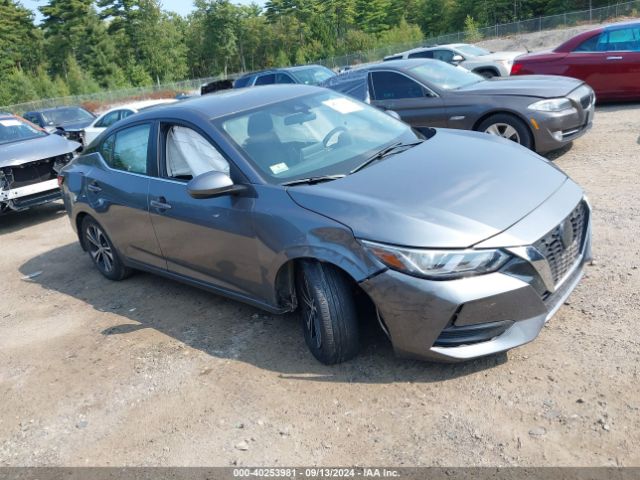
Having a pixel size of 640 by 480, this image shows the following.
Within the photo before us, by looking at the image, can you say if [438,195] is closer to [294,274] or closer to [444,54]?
[294,274]

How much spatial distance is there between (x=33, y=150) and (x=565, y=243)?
8.24m

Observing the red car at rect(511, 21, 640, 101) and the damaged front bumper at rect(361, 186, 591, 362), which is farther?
the red car at rect(511, 21, 640, 101)

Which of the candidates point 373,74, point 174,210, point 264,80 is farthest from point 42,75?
point 174,210

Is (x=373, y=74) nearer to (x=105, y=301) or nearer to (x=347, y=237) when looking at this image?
(x=105, y=301)

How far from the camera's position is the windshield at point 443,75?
8430 mm

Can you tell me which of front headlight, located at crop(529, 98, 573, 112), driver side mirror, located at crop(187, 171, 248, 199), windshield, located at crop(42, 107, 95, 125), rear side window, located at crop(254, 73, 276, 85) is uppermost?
driver side mirror, located at crop(187, 171, 248, 199)

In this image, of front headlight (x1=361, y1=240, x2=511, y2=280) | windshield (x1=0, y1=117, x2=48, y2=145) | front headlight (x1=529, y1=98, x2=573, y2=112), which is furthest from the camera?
windshield (x1=0, y1=117, x2=48, y2=145)

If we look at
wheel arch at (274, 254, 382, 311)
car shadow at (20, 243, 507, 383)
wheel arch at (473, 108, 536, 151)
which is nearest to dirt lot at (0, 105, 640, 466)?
car shadow at (20, 243, 507, 383)

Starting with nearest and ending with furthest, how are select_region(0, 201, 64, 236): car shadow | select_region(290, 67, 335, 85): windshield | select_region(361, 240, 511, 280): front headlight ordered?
1. select_region(361, 240, 511, 280): front headlight
2. select_region(0, 201, 64, 236): car shadow
3. select_region(290, 67, 335, 85): windshield

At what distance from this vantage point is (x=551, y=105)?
7.32 m

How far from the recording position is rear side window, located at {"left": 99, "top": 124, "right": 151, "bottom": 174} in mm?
4879

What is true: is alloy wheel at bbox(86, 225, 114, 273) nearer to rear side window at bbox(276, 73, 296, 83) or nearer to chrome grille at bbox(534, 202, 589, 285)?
chrome grille at bbox(534, 202, 589, 285)

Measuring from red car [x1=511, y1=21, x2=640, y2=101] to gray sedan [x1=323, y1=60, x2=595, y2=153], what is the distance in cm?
255

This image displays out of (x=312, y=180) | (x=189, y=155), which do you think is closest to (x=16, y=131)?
(x=189, y=155)
